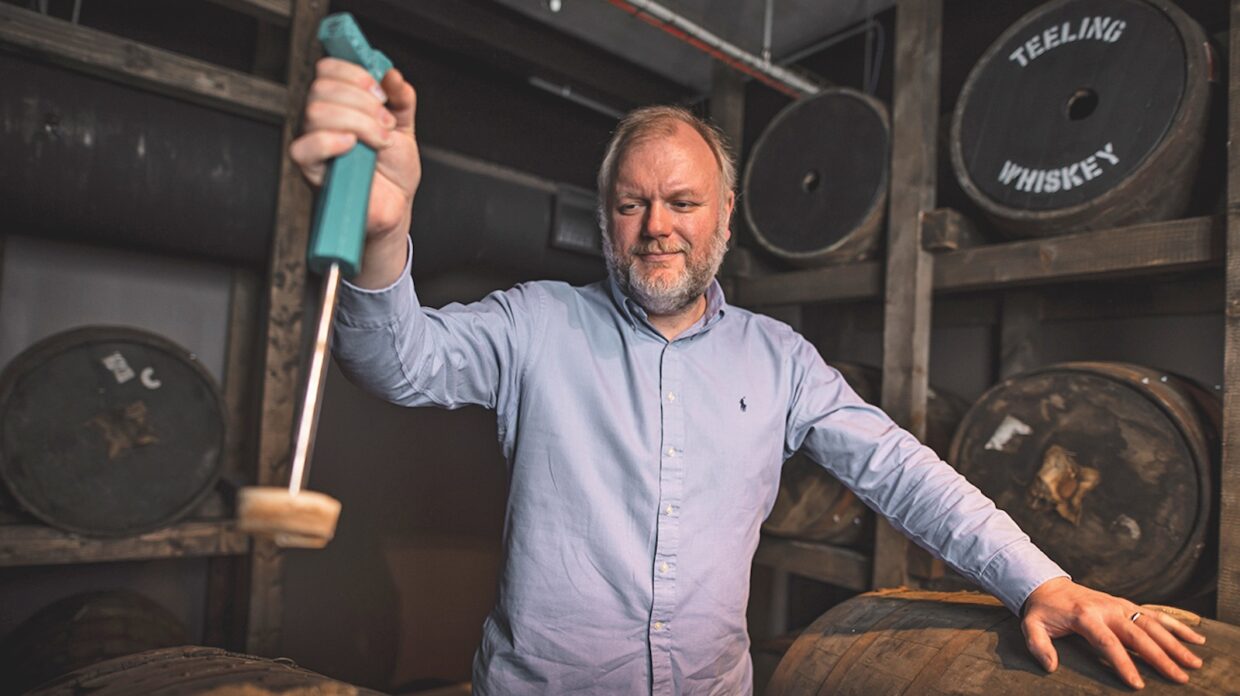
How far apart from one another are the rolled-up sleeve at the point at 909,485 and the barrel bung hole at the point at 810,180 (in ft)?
3.72

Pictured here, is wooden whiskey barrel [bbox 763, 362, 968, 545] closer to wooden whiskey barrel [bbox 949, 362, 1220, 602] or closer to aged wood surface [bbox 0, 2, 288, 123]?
wooden whiskey barrel [bbox 949, 362, 1220, 602]

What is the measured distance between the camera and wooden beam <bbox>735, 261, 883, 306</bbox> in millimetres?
2648

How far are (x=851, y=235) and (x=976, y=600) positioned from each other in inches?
55.5

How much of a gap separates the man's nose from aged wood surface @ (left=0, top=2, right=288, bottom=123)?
5.24 ft

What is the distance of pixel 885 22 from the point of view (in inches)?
146

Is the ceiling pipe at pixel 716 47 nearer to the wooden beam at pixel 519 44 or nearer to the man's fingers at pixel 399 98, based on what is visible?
the wooden beam at pixel 519 44

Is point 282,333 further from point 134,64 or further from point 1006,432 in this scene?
point 1006,432

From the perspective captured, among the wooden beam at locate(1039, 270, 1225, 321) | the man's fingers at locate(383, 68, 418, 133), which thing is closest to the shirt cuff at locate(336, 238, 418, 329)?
the man's fingers at locate(383, 68, 418, 133)

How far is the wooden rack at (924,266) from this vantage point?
6.04ft

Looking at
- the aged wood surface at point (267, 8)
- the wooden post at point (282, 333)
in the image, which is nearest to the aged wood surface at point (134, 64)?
the wooden post at point (282, 333)

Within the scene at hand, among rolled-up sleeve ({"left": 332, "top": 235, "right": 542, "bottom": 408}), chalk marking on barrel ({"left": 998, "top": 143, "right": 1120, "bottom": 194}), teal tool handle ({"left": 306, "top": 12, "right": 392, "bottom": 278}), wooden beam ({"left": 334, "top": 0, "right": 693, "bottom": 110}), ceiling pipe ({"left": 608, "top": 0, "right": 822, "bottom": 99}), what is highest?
Answer: wooden beam ({"left": 334, "top": 0, "right": 693, "bottom": 110})

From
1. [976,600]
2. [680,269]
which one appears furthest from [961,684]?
[680,269]

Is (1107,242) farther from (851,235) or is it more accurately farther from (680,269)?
(680,269)

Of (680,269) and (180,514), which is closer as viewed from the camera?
(680,269)
